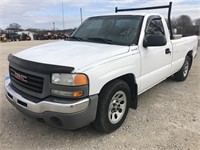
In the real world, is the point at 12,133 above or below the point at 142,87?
below

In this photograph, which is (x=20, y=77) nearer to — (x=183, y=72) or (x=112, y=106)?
(x=112, y=106)

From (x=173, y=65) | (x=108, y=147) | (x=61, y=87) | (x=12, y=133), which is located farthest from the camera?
(x=173, y=65)

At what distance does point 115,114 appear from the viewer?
3.42 m

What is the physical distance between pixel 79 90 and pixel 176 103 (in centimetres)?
260

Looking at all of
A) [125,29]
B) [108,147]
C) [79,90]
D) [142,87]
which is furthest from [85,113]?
[125,29]

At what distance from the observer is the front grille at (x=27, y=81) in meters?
2.85

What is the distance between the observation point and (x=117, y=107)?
3.42m

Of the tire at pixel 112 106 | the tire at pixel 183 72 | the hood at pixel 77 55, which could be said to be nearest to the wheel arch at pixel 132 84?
the tire at pixel 112 106

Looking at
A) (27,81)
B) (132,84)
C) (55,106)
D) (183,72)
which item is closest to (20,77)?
(27,81)

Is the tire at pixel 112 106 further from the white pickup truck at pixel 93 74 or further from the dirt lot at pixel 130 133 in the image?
the dirt lot at pixel 130 133

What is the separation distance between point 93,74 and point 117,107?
0.88m

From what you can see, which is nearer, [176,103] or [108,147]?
[108,147]

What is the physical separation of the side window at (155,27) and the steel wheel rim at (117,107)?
54.3 inches

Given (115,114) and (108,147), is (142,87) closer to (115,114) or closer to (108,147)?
(115,114)
